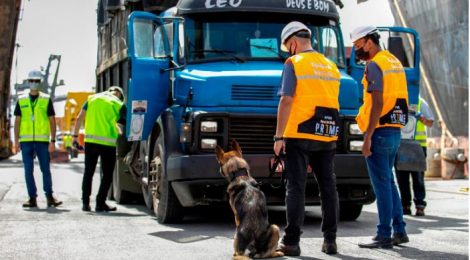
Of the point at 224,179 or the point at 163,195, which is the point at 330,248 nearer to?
the point at 224,179

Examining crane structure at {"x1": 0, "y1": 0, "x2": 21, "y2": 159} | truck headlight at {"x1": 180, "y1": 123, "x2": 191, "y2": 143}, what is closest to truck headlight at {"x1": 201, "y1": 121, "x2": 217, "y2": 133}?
truck headlight at {"x1": 180, "y1": 123, "x2": 191, "y2": 143}

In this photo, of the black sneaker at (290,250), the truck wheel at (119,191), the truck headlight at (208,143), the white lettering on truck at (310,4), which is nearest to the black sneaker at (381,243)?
the black sneaker at (290,250)

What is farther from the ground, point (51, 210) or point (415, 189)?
point (415, 189)

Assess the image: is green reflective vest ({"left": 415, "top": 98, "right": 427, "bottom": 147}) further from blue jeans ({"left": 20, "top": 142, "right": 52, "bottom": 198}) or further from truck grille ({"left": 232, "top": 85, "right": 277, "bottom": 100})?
blue jeans ({"left": 20, "top": 142, "right": 52, "bottom": 198})

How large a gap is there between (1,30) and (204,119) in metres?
26.5

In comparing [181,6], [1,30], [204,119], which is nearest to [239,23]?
[181,6]

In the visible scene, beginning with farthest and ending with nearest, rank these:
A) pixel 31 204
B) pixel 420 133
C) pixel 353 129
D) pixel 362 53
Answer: pixel 31 204 < pixel 420 133 < pixel 353 129 < pixel 362 53

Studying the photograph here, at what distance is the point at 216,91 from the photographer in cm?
877

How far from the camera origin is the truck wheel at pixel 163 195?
360 inches

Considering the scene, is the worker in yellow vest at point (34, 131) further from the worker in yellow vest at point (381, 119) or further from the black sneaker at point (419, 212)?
the worker in yellow vest at point (381, 119)

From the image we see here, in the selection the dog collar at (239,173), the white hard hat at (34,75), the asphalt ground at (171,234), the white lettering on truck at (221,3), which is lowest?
the asphalt ground at (171,234)

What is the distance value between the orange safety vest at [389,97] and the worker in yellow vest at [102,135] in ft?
14.6

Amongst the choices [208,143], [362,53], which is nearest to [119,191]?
[208,143]

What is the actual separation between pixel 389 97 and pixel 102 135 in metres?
4.87
